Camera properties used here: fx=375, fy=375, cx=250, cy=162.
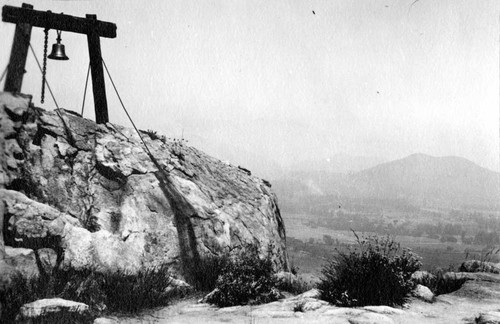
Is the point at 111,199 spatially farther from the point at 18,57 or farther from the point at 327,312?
the point at 327,312

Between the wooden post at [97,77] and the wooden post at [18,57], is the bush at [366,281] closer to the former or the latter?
the wooden post at [97,77]

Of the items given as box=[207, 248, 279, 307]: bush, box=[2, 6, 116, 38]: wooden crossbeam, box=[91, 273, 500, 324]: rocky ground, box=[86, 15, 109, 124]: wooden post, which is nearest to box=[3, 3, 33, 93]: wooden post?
box=[2, 6, 116, 38]: wooden crossbeam

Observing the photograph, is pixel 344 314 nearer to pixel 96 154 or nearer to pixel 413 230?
pixel 96 154

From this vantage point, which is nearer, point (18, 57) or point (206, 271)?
point (206, 271)

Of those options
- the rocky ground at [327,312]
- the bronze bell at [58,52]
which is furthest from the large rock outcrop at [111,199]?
the rocky ground at [327,312]

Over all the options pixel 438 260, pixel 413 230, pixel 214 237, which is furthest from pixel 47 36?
pixel 413 230

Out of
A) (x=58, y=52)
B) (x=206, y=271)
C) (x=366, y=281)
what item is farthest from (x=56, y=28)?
(x=366, y=281)

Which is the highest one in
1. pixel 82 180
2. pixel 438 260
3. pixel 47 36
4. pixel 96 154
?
pixel 47 36
